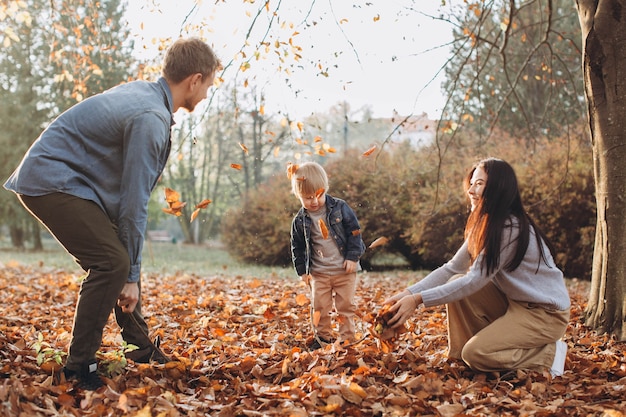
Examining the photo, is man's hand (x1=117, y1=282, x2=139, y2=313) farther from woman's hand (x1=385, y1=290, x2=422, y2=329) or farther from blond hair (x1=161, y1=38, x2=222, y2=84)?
woman's hand (x1=385, y1=290, x2=422, y2=329)

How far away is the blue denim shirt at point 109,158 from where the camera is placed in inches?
108

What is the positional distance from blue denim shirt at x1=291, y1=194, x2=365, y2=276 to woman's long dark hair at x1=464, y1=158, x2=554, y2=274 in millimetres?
1028

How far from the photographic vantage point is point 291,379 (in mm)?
3369

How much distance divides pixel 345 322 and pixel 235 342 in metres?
0.86

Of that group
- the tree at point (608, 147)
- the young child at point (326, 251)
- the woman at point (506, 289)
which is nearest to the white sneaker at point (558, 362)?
the woman at point (506, 289)

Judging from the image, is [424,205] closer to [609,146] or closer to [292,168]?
[609,146]

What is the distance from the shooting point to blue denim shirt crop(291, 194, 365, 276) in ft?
13.9

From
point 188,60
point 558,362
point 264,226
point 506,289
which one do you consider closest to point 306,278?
point 506,289

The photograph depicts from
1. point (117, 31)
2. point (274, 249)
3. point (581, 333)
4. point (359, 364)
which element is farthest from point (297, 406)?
point (117, 31)

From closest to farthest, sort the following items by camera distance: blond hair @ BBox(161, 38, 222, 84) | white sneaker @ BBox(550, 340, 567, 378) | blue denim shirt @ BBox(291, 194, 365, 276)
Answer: blond hair @ BBox(161, 38, 222, 84), white sneaker @ BBox(550, 340, 567, 378), blue denim shirt @ BBox(291, 194, 365, 276)

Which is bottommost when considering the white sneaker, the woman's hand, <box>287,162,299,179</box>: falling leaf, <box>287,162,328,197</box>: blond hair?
the white sneaker

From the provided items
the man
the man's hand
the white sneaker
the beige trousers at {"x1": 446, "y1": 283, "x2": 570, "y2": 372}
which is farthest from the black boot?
the white sneaker

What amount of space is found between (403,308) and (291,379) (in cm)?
79

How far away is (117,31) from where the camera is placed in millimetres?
18562
